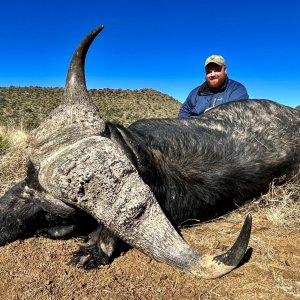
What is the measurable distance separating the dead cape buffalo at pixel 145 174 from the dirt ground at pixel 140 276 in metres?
0.14

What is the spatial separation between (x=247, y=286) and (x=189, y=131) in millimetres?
1621

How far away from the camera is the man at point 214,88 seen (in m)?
7.30

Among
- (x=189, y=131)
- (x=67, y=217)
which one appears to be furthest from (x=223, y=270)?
(x=189, y=131)

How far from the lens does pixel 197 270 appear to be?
10.2 ft

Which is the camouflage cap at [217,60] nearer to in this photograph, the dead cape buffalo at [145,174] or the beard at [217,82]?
the beard at [217,82]

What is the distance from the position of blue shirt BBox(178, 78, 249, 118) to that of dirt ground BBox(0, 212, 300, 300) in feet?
11.2

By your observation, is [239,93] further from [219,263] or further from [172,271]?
[219,263]

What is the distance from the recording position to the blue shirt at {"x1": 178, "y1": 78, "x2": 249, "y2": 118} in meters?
7.13

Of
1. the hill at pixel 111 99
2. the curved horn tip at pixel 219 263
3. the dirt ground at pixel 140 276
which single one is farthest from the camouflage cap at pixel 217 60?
the hill at pixel 111 99

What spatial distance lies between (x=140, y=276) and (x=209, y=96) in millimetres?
4675

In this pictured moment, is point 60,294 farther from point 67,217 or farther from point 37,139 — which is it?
point 37,139

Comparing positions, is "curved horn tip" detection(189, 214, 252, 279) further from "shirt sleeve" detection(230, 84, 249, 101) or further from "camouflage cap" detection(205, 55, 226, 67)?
"camouflage cap" detection(205, 55, 226, 67)

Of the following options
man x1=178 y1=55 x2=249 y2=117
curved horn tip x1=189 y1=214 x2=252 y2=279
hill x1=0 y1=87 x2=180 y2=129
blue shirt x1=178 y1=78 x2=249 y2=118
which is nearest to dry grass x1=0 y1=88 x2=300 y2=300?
curved horn tip x1=189 y1=214 x2=252 y2=279

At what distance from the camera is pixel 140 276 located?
3387mm
